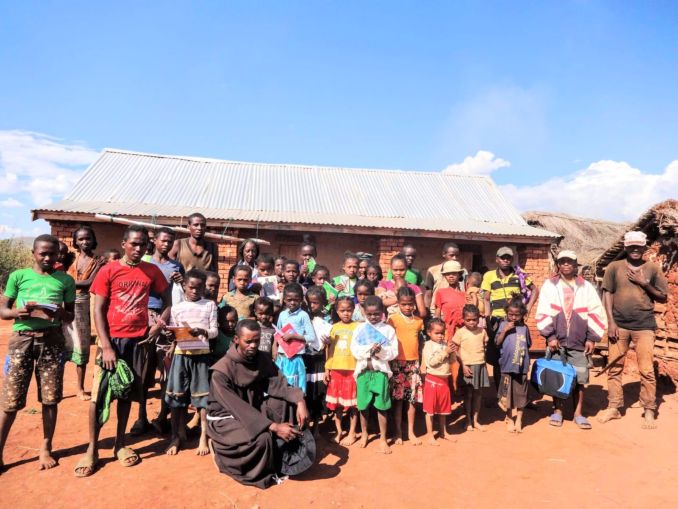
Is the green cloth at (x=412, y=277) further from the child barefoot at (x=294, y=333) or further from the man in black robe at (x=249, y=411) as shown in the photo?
the man in black robe at (x=249, y=411)

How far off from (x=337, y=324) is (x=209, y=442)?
148 centimetres

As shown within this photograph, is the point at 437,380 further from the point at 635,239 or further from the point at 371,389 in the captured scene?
the point at 635,239

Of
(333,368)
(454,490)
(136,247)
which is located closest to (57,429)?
(136,247)

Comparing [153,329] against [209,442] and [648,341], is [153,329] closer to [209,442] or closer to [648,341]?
[209,442]

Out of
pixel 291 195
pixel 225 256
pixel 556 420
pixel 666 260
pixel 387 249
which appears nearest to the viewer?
pixel 556 420

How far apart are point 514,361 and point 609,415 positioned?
138 centimetres

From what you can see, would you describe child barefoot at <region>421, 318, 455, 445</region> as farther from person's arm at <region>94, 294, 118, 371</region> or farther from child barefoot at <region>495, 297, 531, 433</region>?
person's arm at <region>94, 294, 118, 371</region>

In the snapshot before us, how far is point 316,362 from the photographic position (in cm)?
406

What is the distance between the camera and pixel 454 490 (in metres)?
3.15

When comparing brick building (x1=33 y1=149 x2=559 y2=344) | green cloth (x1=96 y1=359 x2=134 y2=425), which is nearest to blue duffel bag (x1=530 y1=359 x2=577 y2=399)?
green cloth (x1=96 y1=359 x2=134 y2=425)

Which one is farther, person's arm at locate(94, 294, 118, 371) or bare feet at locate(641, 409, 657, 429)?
bare feet at locate(641, 409, 657, 429)

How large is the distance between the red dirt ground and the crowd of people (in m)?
0.15

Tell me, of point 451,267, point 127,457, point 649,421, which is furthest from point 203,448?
point 649,421

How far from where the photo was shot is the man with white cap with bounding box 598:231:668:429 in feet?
15.3
